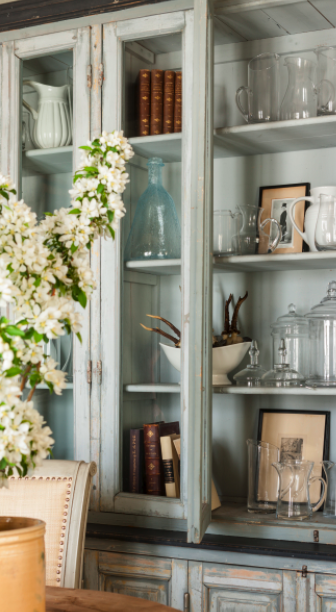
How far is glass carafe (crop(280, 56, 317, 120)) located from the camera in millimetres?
1971

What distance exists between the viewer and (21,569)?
30.1 inches

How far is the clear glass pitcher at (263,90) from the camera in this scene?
2.00m

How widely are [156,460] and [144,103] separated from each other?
3.81 feet

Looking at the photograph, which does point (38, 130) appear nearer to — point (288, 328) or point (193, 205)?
point (193, 205)

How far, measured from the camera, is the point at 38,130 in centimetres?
216

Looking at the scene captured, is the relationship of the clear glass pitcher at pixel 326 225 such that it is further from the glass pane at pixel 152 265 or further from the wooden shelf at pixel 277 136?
the glass pane at pixel 152 265

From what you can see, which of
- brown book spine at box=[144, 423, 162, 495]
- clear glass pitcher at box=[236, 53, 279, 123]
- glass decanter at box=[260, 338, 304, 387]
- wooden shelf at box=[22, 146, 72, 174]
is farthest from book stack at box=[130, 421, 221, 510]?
clear glass pitcher at box=[236, 53, 279, 123]

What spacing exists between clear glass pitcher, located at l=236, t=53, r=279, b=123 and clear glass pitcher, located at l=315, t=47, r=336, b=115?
14 centimetres

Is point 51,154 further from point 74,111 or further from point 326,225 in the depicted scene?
point 326,225

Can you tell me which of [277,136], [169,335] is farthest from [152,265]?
[277,136]

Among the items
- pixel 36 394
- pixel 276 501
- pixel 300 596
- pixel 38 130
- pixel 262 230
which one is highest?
pixel 38 130

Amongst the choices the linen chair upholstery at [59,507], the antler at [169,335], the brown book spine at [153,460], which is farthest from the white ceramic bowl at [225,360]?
the linen chair upholstery at [59,507]

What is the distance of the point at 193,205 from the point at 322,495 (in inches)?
37.7

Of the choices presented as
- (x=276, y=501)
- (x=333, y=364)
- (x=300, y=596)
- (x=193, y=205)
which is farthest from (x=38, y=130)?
(x=300, y=596)
